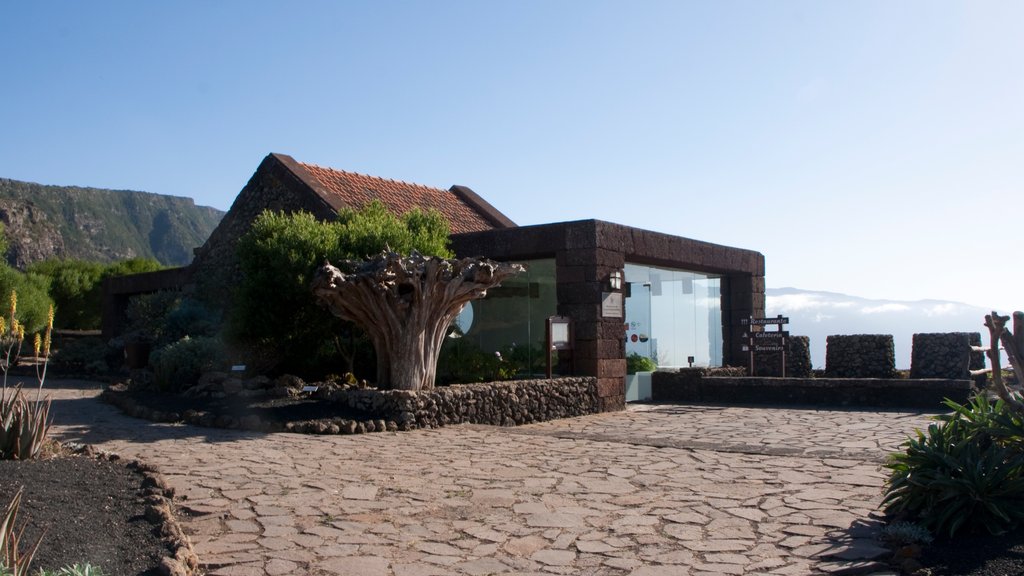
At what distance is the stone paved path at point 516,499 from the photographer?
5543 millimetres

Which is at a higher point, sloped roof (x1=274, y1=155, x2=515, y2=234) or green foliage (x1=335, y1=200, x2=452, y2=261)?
sloped roof (x1=274, y1=155, x2=515, y2=234)

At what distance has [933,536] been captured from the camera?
5.68m

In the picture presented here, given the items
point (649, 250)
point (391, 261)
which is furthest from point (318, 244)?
point (649, 250)

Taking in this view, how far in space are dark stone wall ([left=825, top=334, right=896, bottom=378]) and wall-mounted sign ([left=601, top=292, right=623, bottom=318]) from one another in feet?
21.0

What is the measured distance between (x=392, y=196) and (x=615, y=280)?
7180mm

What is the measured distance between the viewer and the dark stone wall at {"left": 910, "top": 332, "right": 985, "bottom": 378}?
16766 millimetres

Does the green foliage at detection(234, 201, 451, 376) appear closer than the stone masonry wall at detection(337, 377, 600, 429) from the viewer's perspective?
No

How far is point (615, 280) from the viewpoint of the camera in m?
14.9

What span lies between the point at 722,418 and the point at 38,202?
247ft

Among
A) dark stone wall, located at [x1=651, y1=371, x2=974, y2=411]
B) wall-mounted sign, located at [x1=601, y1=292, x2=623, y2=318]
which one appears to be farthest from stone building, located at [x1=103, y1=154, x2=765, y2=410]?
dark stone wall, located at [x1=651, y1=371, x2=974, y2=411]

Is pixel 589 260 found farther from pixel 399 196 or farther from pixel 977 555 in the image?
pixel 977 555

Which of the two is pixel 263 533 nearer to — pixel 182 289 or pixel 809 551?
pixel 809 551

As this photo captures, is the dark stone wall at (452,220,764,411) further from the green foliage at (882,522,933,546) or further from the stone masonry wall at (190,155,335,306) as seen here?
the green foliage at (882,522,933,546)

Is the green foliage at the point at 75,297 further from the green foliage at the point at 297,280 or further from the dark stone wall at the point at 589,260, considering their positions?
the dark stone wall at the point at 589,260
